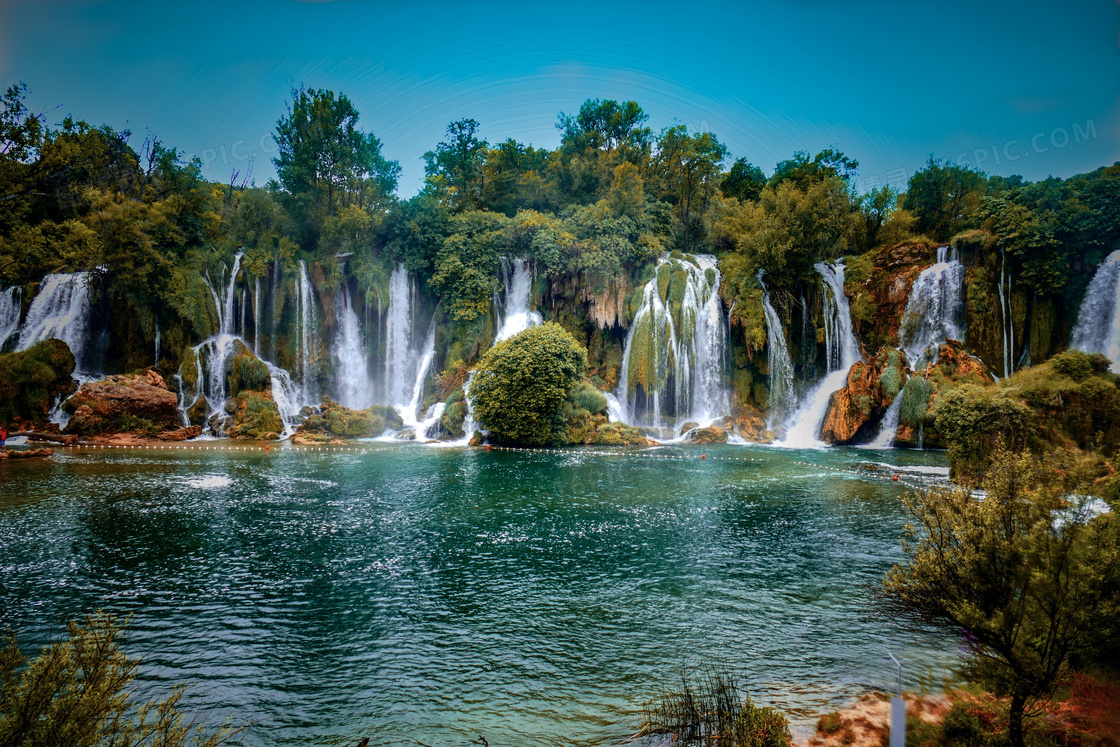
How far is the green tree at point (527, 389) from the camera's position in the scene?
28.2 meters

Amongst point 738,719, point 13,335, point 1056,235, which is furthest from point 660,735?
point 13,335

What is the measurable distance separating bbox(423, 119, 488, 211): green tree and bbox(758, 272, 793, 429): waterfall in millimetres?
25962

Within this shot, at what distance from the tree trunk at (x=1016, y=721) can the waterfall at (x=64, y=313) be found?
40.8m

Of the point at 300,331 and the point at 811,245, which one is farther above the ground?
the point at 811,245

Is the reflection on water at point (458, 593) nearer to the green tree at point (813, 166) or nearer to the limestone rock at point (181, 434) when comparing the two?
the limestone rock at point (181, 434)

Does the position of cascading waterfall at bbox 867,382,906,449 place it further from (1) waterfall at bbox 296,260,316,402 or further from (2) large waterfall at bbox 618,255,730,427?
(1) waterfall at bbox 296,260,316,402

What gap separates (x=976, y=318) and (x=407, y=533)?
30720 mm

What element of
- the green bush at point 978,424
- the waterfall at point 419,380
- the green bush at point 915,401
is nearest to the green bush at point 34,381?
the waterfall at point 419,380

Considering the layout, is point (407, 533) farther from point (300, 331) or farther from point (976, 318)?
point (976, 318)

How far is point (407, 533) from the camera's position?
13383 millimetres

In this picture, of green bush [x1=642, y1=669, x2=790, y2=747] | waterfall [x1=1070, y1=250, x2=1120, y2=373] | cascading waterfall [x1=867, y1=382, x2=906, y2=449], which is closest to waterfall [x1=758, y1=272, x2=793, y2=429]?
cascading waterfall [x1=867, y1=382, x2=906, y2=449]

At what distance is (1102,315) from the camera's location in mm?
26078

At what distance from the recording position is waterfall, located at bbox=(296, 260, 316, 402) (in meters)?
35.4

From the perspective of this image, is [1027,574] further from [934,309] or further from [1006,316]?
[1006,316]
